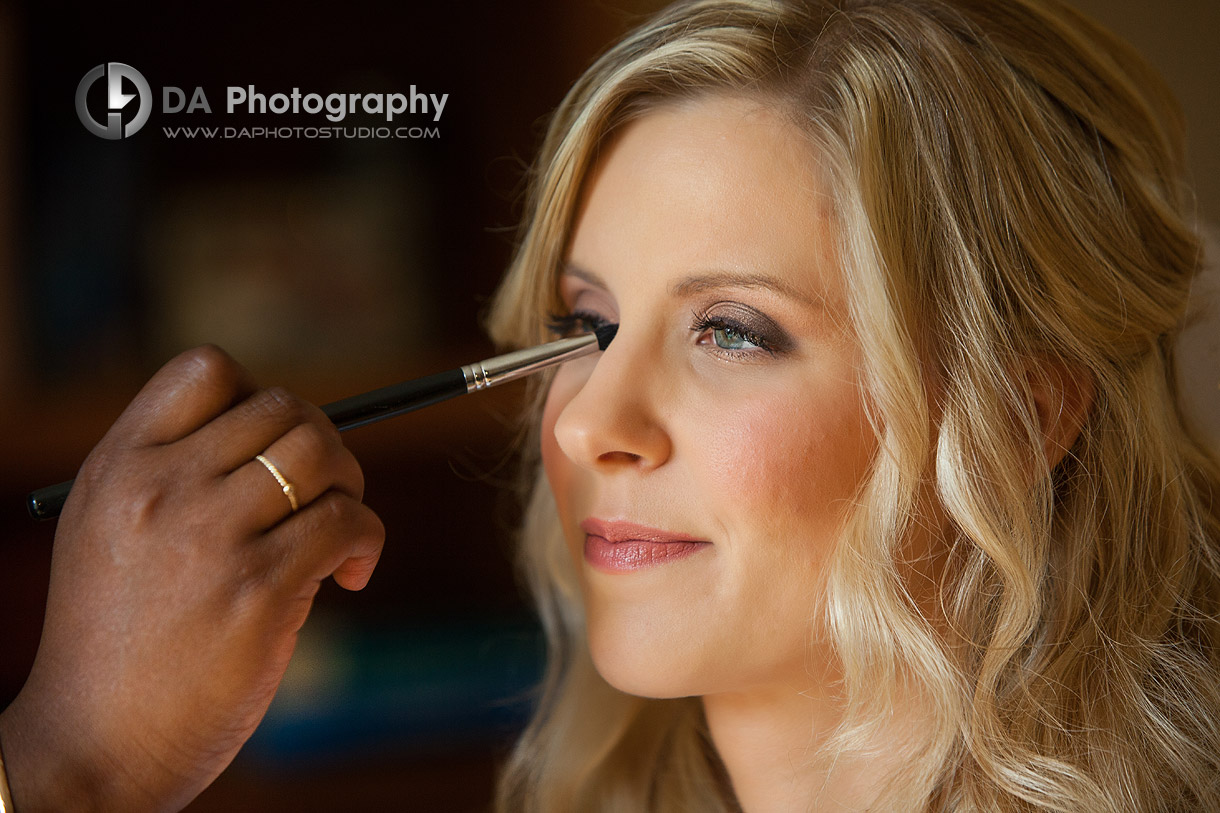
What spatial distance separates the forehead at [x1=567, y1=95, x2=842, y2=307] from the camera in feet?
2.18

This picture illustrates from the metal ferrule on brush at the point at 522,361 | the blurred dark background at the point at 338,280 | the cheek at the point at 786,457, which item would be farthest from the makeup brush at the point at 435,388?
the blurred dark background at the point at 338,280

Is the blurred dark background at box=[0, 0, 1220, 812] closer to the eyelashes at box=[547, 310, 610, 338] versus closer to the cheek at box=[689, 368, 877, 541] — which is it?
the eyelashes at box=[547, 310, 610, 338]

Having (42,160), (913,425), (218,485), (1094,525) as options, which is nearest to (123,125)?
(42,160)

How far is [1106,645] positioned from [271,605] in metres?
0.58

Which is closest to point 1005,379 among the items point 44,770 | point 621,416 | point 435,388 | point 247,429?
point 621,416

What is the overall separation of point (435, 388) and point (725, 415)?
20 centimetres

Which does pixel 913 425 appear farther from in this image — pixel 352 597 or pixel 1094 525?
pixel 352 597

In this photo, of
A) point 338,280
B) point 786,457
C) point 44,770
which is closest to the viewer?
point 44,770

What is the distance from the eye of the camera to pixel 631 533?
702 millimetres

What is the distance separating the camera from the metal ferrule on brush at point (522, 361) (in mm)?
700

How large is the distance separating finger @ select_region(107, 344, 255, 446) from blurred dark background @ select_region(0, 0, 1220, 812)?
0.97ft

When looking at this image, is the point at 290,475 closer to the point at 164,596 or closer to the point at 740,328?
the point at 164,596

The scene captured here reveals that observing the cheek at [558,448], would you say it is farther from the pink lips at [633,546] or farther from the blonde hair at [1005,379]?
the blonde hair at [1005,379]

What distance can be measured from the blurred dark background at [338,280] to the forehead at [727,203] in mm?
233
